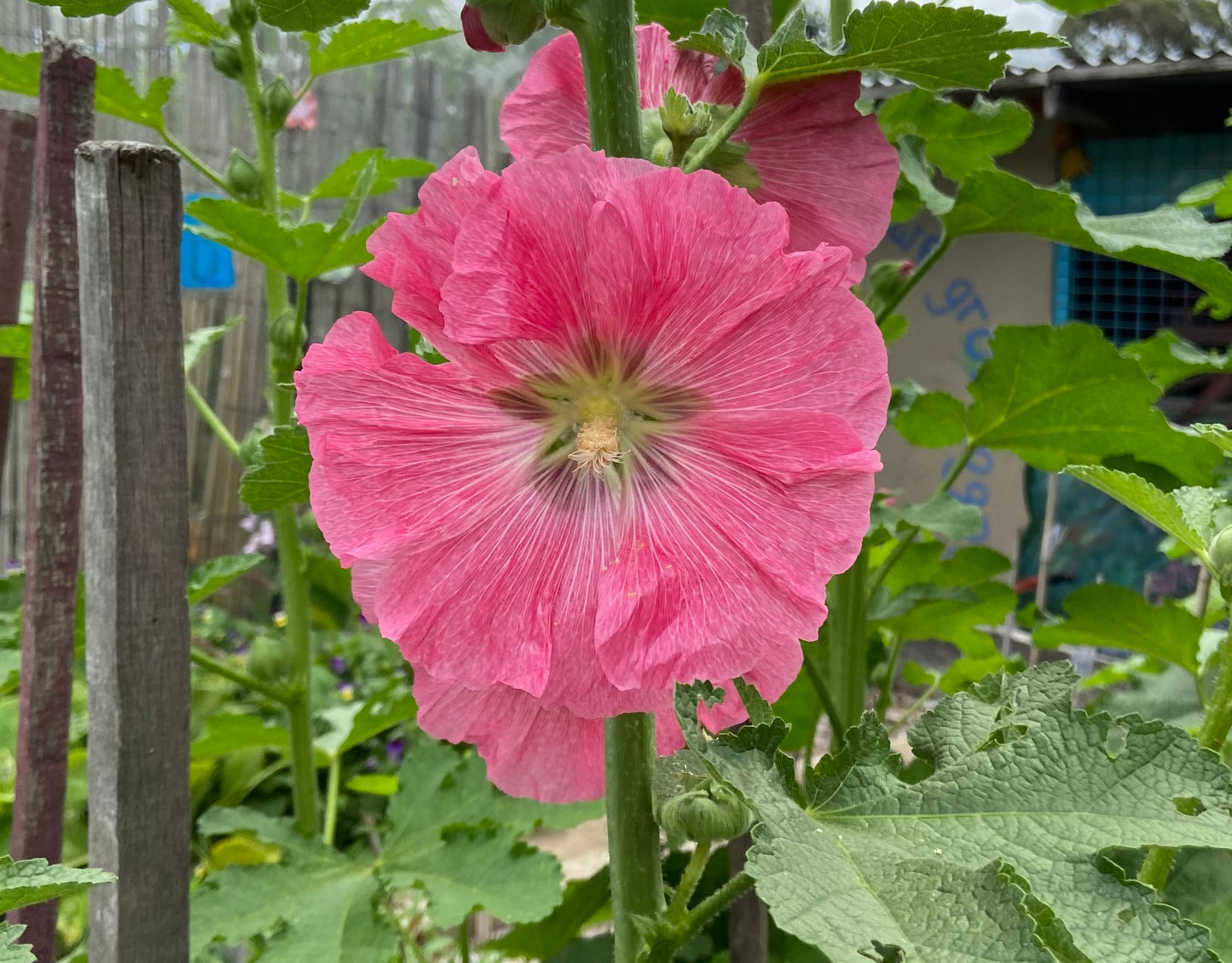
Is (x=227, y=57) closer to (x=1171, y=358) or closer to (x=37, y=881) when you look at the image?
(x=37, y=881)

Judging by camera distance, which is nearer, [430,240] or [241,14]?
[430,240]

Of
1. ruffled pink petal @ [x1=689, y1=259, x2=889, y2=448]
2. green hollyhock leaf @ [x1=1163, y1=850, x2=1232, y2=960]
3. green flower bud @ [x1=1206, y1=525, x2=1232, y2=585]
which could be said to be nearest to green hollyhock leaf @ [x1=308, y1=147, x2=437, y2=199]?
ruffled pink petal @ [x1=689, y1=259, x2=889, y2=448]

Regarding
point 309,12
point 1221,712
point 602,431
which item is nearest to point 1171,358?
point 1221,712

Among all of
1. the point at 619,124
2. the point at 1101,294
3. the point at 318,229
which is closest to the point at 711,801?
the point at 619,124

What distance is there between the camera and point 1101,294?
4.23 meters

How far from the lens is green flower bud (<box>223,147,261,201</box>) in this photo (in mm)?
1062

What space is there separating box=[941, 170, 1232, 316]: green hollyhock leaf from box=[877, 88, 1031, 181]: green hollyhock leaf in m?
0.09

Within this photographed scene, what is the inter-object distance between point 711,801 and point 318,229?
0.63 metres

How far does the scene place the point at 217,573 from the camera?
1.06m

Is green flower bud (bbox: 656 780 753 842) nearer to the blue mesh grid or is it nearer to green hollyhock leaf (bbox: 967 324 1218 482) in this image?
green hollyhock leaf (bbox: 967 324 1218 482)

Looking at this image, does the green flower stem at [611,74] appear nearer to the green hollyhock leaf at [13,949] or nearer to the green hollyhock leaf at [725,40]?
the green hollyhock leaf at [725,40]

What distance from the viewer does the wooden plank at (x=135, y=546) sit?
0.72 meters

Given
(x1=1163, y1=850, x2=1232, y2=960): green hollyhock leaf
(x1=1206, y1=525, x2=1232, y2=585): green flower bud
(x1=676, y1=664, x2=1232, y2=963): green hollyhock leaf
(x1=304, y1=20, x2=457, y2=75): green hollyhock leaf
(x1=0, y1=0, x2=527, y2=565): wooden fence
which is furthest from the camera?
(x1=0, y1=0, x2=527, y2=565): wooden fence

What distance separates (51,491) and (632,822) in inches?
21.1
